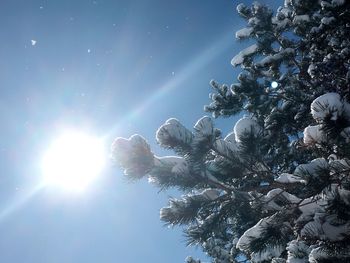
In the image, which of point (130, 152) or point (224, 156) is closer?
point (130, 152)

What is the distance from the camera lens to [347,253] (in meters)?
3.39

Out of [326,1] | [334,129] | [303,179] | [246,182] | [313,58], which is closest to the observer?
[334,129]

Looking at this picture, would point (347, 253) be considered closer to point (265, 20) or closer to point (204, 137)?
point (204, 137)

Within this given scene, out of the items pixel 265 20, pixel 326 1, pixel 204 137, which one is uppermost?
pixel 265 20

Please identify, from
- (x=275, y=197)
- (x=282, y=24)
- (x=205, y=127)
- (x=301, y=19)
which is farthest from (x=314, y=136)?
(x=282, y=24)

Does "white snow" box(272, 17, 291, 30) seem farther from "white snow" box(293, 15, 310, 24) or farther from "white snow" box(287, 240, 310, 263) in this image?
"white snow" box(287, 240, 310, 263)

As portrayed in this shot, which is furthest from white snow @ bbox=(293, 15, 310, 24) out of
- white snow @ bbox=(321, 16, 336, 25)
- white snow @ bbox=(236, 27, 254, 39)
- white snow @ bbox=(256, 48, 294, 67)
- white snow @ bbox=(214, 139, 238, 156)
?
white snow @ bbox=(214, 139, 238, 156)

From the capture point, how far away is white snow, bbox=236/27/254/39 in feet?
36.0

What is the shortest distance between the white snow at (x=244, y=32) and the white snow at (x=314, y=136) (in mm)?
8593

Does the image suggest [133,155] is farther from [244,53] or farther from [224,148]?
[244,53]

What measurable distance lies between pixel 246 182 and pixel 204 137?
4.28 feet

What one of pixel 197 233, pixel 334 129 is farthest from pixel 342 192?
pixel 197 233

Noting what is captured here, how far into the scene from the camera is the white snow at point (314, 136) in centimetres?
295

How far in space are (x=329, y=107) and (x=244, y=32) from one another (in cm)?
906
